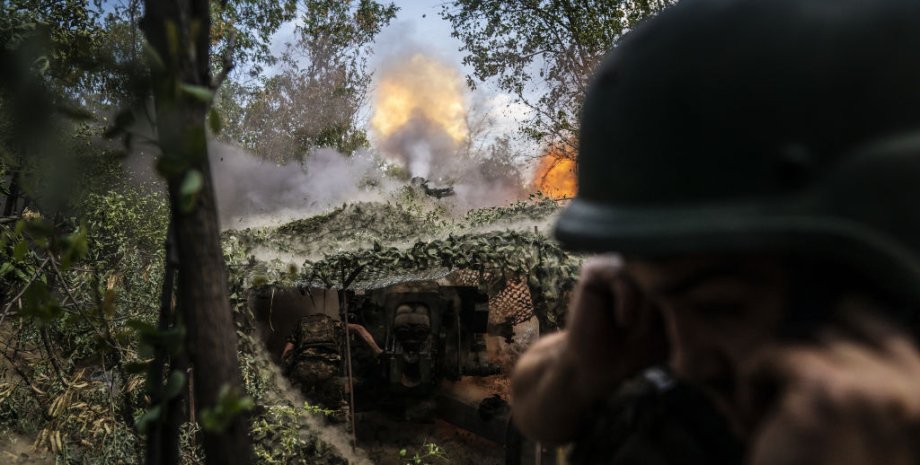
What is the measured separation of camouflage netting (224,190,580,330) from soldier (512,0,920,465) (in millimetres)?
4227

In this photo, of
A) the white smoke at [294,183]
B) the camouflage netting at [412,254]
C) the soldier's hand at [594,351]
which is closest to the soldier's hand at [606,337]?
the soldier's hand at [594,351]

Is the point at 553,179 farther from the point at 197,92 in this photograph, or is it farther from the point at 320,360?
the point at 197,92

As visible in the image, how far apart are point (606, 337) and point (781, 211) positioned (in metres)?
0.38

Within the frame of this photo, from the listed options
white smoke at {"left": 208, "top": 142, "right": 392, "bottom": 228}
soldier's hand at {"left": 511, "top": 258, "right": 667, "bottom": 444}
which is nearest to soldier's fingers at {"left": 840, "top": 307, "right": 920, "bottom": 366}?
soldier's hand at {"left": 511, "top": 258, "right": 667, "bottom": 444}

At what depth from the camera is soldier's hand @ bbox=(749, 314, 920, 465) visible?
68cm

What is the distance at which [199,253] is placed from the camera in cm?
109

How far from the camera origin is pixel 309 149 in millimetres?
24766

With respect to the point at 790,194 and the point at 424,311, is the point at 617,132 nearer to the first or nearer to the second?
the point at 790,194

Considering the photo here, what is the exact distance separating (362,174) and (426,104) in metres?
6.04

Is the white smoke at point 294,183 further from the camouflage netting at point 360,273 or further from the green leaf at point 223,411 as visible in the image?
the green leaf at point 223,411

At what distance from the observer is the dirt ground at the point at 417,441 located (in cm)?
847

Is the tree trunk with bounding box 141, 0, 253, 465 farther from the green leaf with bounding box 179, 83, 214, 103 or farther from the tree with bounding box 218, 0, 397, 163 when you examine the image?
the tree with bounding box 218, 0, 397, 163

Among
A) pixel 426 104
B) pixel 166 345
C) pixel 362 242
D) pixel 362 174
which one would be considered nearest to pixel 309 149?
pixel 362 174

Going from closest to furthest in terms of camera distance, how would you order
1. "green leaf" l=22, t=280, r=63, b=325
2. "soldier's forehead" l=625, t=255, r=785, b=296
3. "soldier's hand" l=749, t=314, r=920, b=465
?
"soldier's hand" l=749, t=314, r=920, b=465, "soldier's forehead" l=625, t=255, r=785, b=296, "green leaf" l=22, t=280, r=63, b=325
